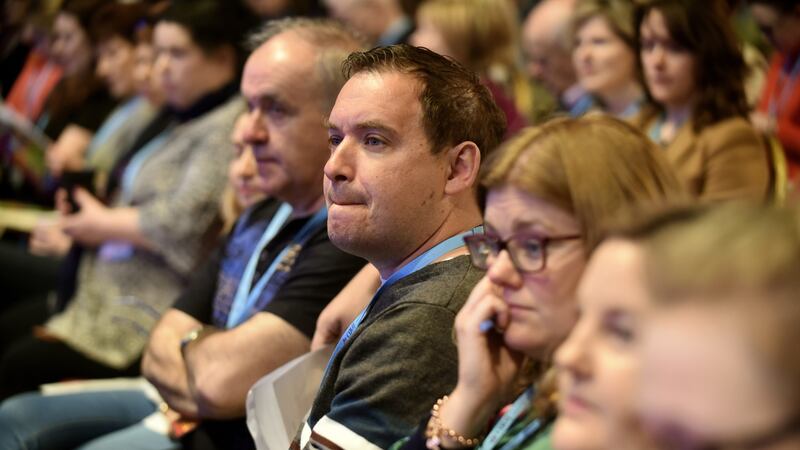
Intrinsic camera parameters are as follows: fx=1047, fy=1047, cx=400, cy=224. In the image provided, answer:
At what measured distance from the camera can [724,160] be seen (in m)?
2.72

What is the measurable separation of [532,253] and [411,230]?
480 mm

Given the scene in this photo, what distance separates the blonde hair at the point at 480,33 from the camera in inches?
150

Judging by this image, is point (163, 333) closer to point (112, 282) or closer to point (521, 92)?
point (112, 282)

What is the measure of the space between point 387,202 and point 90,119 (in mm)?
3198

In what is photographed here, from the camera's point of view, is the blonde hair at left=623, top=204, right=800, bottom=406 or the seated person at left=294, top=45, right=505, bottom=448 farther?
the seated person at left=294, top=45, right=505, bottom=448

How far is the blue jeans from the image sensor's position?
2.71 meters

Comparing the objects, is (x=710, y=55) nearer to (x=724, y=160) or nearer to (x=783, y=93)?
(x=724, y=160)

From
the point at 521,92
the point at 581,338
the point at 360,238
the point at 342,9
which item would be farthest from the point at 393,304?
the point at 342,9

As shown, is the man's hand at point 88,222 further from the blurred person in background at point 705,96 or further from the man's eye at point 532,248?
the man's eye at point 532,248

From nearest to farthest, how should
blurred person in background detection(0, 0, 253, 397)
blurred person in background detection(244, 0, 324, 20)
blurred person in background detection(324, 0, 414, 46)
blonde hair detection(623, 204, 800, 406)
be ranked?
blonde hair detection(623, 204, 800, 406) → blurred person in background detection(0, 0, 253, 397) → blurred person in background detection(324, 0, 414, 46) → blurred person in background detection(244, 0, 324, 20)

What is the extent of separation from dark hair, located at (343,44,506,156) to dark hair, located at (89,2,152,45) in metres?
2.69

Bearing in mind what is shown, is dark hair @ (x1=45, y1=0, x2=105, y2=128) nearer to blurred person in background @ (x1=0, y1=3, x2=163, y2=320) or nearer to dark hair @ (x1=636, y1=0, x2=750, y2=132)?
blurred person in background @ (x1=0, y1=3, x2=163, y2=320)

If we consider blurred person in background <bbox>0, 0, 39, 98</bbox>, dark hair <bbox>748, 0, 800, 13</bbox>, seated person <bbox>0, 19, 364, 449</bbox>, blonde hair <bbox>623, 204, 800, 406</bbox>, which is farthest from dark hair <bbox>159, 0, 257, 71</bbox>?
blurred person in background <bbox>0, 0, 39, 98</bbox>

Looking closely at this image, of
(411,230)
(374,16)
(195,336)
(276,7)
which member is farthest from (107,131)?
(411,230)
